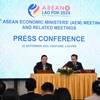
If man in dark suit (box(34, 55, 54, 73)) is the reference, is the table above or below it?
below

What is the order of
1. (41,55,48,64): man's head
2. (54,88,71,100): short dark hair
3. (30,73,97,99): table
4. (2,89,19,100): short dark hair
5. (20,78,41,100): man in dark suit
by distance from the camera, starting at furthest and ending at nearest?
(41,55,48,64): man's head, (30,73,97,99): table, (20,78,41,100): man in dark suit, (54,88,71,100): short dark hair, (2,89,19,100): short dark hair

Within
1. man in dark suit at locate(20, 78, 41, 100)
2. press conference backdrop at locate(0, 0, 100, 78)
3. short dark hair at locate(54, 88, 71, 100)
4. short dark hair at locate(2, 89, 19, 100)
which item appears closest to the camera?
short dark hair at locate(2, 89, 19, 100)

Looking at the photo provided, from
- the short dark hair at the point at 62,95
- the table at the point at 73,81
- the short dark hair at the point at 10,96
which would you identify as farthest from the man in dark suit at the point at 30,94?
the table at the point at 73,81

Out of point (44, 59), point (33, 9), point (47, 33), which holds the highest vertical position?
point (33, 9)

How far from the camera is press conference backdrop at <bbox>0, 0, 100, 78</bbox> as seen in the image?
25.8 feet

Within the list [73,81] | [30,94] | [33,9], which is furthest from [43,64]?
[30,94]

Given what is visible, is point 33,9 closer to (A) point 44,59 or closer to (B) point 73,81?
(A) point 44,59

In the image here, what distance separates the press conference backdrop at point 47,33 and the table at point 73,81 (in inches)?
67.0

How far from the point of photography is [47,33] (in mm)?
Result: 7926

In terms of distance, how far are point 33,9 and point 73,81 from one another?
263 centimetres

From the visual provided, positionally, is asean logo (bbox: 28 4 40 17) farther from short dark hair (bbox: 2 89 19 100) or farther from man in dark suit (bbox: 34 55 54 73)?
short dark hair (bbox: 2 89 19 100)

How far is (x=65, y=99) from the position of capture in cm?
345

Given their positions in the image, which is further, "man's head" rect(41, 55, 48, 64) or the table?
"man's head" rect(41, 55, 48, 64)

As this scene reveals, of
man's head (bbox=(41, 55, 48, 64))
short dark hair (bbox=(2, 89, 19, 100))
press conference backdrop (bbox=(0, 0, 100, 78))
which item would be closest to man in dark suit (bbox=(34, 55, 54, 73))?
man's head (bbox=(41, 55, 48, 64))
